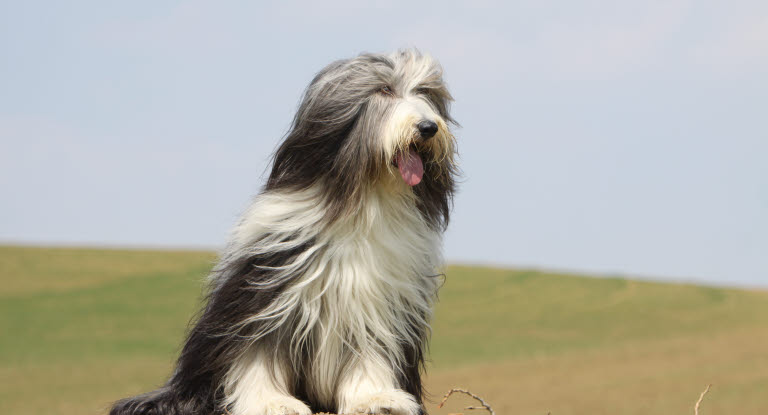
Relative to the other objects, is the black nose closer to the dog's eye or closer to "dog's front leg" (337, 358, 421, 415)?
the dog's eye

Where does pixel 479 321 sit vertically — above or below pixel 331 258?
below

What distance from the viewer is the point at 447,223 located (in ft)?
14.3

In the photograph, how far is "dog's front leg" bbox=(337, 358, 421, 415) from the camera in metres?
3.95

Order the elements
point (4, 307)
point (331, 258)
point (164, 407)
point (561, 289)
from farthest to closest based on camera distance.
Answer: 1. point (561, 289)
2. point (4, 307)
3. point (164, 407)
4. point (331, 258)

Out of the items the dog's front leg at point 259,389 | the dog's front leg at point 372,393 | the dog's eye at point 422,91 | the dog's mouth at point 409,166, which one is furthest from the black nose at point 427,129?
the dog's front leg at point 259,389

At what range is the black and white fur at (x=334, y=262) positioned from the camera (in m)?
3.97

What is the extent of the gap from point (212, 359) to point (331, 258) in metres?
0.77

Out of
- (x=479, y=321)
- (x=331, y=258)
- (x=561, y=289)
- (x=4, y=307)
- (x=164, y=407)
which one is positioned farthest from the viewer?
(x=561, y=289)

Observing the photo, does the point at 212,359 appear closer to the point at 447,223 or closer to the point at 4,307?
the point at 447,223

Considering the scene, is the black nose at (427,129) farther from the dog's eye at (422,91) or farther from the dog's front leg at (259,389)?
the dog's front leg at (259,389)

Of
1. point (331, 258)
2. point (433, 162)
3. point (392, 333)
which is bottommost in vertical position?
point (392, 333)

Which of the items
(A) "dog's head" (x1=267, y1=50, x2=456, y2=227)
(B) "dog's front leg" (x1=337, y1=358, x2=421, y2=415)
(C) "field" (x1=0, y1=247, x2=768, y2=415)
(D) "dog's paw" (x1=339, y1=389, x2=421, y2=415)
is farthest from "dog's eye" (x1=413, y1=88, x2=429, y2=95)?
(C) "field" (x1=0, y1=247, x2=768, y2=415)

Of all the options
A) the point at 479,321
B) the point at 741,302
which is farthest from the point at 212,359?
the point at 741,302

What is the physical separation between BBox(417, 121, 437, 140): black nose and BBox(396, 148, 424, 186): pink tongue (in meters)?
0.12
